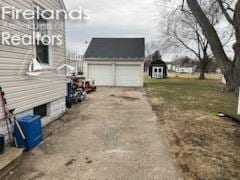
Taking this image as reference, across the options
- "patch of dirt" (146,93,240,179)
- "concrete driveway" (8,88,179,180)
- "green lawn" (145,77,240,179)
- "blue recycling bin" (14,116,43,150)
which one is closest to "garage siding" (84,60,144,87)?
"green lawn" (145,77,240,179)

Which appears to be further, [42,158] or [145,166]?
[42,158]

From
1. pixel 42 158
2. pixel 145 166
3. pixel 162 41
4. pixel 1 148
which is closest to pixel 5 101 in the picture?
pixel 1 148

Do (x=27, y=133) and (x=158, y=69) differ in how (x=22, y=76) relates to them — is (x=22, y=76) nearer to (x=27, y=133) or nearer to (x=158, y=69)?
(x=27, y=133)

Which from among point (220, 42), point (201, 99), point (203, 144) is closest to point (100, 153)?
point (203, 144)

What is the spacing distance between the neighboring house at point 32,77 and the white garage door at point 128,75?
1245cm

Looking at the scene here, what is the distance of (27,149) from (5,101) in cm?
101

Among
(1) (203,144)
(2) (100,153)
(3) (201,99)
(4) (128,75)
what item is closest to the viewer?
(2) (100,153)

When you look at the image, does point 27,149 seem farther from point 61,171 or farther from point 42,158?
point 61,171

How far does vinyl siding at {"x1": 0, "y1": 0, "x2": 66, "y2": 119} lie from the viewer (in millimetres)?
4398

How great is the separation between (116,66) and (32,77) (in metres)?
14.8

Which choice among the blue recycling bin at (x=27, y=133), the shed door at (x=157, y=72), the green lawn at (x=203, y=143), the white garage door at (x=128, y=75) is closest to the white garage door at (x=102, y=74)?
the white garage door at (x=128, y=75)

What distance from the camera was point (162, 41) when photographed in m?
33.4

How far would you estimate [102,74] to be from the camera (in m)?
20.2

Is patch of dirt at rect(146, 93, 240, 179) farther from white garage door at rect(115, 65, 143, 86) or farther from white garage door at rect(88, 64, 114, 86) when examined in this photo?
white garage door at rect(88, 64, 114, 86)
